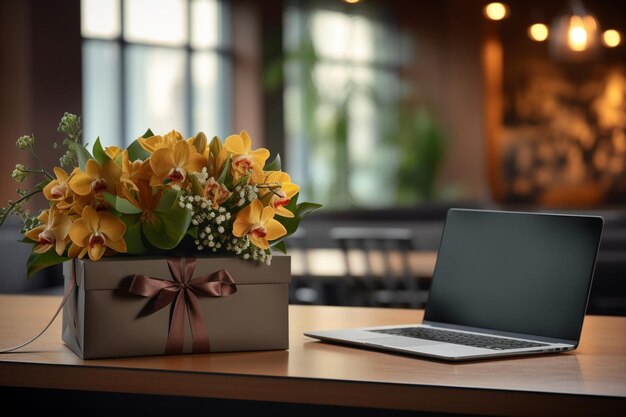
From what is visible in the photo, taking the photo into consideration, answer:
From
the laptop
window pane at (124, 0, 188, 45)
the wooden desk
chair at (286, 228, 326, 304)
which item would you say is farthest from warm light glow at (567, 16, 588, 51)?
the laptop

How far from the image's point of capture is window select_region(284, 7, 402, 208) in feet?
33.9

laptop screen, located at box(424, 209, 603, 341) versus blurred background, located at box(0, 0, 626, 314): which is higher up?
blurred background, located at box(0, 0, 626, 314)

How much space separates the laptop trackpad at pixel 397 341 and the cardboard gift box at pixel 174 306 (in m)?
0.13

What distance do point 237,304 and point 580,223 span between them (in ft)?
1.84

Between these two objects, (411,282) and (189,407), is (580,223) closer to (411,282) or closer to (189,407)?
(189,407)

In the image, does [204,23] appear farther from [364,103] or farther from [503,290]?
[503,290]

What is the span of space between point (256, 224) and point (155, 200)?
153 mm

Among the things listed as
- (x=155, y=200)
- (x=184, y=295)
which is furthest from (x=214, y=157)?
(x=184, y=295)

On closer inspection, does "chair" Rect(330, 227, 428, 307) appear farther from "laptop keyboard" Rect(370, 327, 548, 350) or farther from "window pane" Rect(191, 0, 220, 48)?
"window pane" Rect(191, 0, 220, 48)

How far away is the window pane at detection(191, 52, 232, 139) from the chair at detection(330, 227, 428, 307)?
14.4ft

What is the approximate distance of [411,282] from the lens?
484 centimetres

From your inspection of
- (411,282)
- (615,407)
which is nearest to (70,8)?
(411,282)

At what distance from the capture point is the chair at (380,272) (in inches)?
176

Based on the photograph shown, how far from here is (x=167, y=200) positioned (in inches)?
55.7
